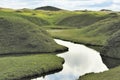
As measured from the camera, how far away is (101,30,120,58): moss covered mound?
90.3 meters

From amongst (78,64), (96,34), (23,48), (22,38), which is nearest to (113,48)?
(78,64)

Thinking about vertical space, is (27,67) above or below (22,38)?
above

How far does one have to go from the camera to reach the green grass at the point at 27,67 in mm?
62084

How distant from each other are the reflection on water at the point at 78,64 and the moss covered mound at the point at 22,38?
29.2 feet

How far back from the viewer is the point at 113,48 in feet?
303

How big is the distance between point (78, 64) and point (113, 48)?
17941 millimetres

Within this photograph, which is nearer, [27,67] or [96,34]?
[27,67]

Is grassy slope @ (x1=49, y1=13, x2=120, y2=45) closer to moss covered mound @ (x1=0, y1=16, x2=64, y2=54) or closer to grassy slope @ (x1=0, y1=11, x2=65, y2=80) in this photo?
moss covered mound @ (x1=0, y1=16, x2=64, y2=54)

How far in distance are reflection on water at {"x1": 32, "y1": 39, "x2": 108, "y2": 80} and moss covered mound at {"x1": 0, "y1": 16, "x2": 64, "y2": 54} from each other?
8.89 metres

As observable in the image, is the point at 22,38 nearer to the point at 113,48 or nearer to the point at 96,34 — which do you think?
the point at 113,48

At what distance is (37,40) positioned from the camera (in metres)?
104

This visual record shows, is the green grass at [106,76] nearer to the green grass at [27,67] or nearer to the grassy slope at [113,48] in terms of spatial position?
the green grass at [27,67]

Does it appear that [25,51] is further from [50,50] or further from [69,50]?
[69,50]

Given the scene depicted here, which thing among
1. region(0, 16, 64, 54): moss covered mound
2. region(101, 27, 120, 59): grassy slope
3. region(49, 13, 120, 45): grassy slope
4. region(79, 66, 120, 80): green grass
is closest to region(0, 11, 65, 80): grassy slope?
region(0, 16, 64, 54): moss covered mound
